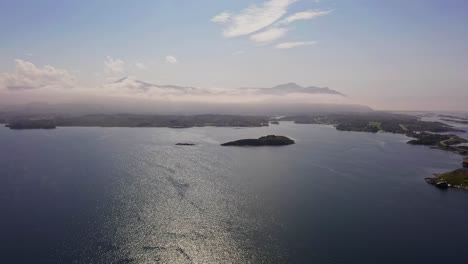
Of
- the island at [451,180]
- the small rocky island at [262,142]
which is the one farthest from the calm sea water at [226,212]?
the small rocky island at [262,142]

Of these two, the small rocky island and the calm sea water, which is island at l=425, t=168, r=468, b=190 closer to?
the calm sea water

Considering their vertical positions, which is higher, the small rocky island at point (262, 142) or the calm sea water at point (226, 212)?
the small rocky island at point (262, 142)

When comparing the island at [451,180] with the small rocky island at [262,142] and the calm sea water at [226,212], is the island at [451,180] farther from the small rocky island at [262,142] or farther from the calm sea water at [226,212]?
the small rocky island at [262,142]

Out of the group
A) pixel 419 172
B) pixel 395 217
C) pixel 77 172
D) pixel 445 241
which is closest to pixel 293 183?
pixel 395 217

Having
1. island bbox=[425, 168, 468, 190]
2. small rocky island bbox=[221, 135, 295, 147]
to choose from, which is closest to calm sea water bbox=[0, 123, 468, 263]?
island bbox=[425, 168, 468, 190]

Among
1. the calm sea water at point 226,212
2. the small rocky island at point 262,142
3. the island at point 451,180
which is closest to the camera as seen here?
the calm sea water at point 226,212

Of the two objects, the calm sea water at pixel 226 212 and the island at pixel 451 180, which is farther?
the island at pixel 451 180

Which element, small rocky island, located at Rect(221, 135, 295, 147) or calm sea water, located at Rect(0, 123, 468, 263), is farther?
small rocky island, located at Rect(221, 135, 295, 147)
